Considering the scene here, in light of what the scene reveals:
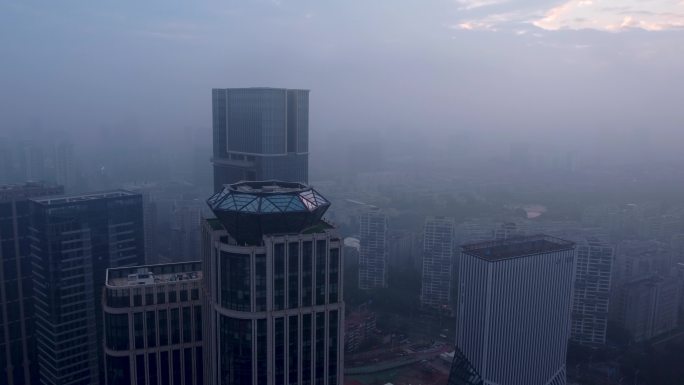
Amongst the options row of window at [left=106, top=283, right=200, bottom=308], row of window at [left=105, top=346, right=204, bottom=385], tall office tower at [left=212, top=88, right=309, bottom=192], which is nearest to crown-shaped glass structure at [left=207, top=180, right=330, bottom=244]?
row of window at [left=106, top=283, right=200, bottom=308]

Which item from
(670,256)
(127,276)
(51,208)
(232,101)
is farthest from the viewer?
(670,256)

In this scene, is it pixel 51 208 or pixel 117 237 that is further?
pixel 117 237

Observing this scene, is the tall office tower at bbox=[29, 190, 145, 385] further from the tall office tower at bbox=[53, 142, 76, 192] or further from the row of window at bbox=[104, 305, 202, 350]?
the tall office tower at bbox=[53, 142, 76, 192]

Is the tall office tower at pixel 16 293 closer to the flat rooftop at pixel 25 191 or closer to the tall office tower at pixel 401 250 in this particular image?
the flat rooftop at pixel 25 191

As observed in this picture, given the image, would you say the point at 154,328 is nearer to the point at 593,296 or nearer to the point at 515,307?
the point at 515,307

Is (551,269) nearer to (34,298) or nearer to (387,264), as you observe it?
(387,264)

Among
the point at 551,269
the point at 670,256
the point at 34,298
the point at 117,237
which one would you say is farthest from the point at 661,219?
the point at 34,298

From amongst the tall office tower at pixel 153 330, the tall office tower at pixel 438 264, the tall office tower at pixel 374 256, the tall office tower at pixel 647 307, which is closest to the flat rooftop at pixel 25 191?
the tall office tower at pixel 153 330

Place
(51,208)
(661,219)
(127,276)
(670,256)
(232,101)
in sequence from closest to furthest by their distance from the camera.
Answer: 1. (127,276)
2. (51,208)
3. (232,101)
4. (670,256)
5. (661,219)

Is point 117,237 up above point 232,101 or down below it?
below
